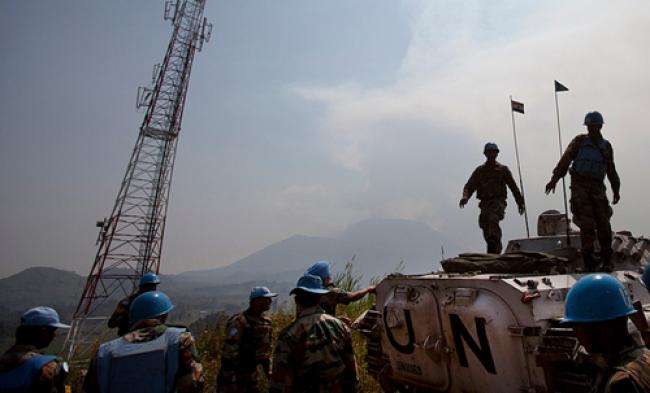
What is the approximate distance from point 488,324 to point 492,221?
4.20 m

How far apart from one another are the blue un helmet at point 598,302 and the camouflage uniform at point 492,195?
658 centimetres

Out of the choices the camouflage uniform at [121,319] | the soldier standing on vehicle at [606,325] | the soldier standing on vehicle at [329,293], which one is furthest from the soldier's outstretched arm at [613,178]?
the camouflage uniform at [121,319]

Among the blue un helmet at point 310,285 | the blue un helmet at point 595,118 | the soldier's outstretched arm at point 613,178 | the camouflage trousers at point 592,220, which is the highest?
the blue un helmet at point 595,118

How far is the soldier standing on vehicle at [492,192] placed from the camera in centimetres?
855

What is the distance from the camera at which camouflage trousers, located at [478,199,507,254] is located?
851cm

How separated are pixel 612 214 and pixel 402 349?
3230 millimetres

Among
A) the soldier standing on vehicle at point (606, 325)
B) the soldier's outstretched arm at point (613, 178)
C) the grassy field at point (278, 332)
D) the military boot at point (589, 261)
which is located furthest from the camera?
the grassy field at point (278, 332)

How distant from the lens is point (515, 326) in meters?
4.39

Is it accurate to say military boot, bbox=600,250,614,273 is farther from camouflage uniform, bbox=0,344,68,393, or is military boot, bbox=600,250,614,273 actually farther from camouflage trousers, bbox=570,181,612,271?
camouflage uniform, bbox=0,344,68,393

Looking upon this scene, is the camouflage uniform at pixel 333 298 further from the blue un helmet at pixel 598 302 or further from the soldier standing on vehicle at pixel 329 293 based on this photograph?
the blue un helmet at pixel 598 302

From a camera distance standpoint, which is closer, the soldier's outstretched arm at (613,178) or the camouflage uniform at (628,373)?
the camouflage uniform at (628,373)

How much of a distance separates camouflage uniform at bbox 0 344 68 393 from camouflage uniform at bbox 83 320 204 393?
185mm

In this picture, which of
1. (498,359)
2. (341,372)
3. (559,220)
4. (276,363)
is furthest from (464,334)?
(559,220)

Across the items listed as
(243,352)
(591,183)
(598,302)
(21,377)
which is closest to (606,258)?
(591,183)
